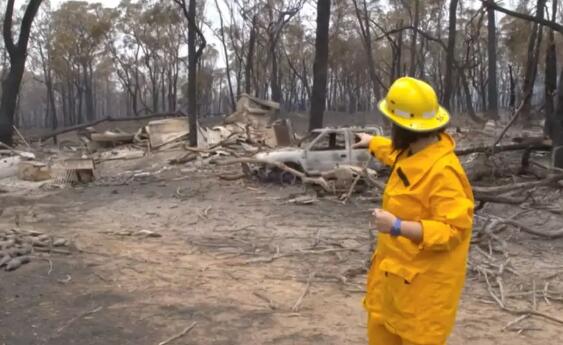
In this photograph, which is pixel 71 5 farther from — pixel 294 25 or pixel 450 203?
pixel 450 203

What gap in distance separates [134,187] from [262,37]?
2916 centimetres

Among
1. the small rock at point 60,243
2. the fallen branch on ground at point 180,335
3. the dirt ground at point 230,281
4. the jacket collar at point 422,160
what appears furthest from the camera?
the small rock at point 60,243

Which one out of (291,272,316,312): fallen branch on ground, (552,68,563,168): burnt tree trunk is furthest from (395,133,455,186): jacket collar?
(552,68,563,168): burnt tree trunk

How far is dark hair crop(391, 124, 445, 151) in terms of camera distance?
2.83 m

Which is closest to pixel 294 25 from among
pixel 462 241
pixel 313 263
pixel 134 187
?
pixel 134 187

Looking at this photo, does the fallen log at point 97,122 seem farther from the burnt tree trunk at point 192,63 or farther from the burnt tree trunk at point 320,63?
the burnt tree trunk at point 320,63

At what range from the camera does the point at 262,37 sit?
4303 centimetres

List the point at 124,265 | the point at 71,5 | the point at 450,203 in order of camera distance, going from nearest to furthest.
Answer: the point at 450,203 < the point at 124,265 < the point at 71,5

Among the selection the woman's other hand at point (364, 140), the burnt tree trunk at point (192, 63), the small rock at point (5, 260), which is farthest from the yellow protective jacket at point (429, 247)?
the burnt tree trunk at point (192, 63)

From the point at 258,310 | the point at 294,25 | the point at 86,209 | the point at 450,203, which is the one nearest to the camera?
the point at 450,203

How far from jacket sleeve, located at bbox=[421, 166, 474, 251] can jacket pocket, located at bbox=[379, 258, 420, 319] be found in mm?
177

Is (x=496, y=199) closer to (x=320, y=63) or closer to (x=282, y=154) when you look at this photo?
(x=282, y=154)

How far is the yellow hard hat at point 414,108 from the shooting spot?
2824 mm

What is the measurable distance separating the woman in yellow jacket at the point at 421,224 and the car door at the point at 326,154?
1146 centimetres
